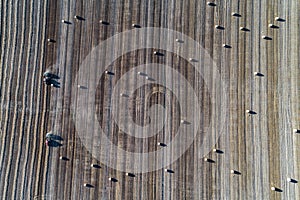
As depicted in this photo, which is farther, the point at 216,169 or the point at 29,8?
the point at 29,8

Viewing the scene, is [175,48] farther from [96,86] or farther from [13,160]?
[13,160]

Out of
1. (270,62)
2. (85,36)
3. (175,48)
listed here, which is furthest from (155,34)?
(270,62)

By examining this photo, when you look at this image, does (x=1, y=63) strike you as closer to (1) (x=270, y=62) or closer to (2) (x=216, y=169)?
(2) (x=216, y=169)

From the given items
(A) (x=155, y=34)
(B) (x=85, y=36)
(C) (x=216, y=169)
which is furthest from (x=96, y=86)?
(C) (x=216, y=169)

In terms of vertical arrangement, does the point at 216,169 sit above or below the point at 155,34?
below

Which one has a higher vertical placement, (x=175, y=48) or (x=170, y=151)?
(x=175, y=48)

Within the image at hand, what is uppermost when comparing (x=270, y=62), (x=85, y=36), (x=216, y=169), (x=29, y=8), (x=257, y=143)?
(x=29, y=8)
